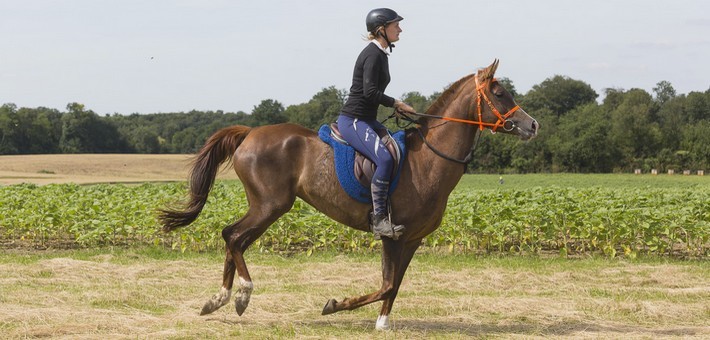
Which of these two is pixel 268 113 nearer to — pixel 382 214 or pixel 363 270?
pixel 363 270

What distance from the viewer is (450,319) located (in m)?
8.20

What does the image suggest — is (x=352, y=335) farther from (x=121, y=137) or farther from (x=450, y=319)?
(x=121, y=137)

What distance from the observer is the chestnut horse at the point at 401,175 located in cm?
757

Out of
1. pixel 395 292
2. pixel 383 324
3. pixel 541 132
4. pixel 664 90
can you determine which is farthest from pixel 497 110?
pixel 664 90

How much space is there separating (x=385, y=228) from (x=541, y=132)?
214ft

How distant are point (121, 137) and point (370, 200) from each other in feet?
256

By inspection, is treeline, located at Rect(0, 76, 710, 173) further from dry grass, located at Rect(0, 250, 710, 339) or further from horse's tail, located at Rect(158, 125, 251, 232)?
horse's tail, located at Rect(158, 125, 251, 232)

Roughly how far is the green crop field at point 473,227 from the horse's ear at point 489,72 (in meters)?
6.85

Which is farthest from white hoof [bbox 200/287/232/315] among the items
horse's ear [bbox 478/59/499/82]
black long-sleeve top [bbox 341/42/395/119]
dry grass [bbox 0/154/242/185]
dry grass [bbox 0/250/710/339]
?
dry grass [bbox 0/154/242/185]

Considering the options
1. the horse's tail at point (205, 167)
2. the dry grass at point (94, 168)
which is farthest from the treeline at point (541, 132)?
the horse's tail at point (205, 167)

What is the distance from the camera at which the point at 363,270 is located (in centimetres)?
1222

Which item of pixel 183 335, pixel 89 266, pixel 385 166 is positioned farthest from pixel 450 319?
pixel 89 266

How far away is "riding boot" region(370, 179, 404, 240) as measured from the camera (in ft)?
24.3

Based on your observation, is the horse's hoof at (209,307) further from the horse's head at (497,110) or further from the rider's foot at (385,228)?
the horse's head at (497,110)
